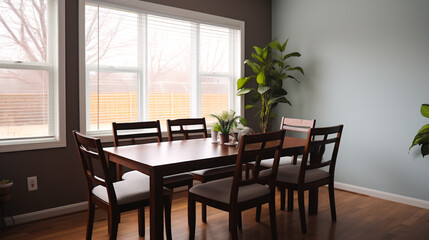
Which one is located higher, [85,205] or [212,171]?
[212,171]

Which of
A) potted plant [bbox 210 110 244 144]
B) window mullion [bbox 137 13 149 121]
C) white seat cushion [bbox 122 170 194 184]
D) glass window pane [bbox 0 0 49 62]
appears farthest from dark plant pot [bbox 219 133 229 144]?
glass window pane [bbox 0 0 49 62]

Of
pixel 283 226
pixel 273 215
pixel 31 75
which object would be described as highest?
pixel 31 75

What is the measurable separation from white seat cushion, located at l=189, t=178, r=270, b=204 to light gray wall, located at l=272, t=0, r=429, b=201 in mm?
2087

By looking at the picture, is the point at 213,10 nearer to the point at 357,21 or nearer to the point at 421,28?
the point at 357,21

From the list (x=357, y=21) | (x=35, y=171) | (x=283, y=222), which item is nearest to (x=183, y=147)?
(x=283, y=222)

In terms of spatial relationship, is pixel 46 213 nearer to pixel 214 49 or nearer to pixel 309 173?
pixel 309 173

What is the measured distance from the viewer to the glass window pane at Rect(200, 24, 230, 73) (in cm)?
449

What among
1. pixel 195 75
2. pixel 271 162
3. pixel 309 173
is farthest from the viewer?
pixel 195 75

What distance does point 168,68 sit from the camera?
13.6 ft

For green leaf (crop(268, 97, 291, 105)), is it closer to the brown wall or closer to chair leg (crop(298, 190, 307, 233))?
chair leg (crop(298, 190, 307, 233))

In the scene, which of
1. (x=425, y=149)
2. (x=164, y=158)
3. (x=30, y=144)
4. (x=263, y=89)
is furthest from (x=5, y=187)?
(x=425, y=149)

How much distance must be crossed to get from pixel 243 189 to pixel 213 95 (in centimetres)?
240

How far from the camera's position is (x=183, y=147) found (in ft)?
9.17

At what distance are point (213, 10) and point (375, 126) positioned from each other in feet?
8.09
